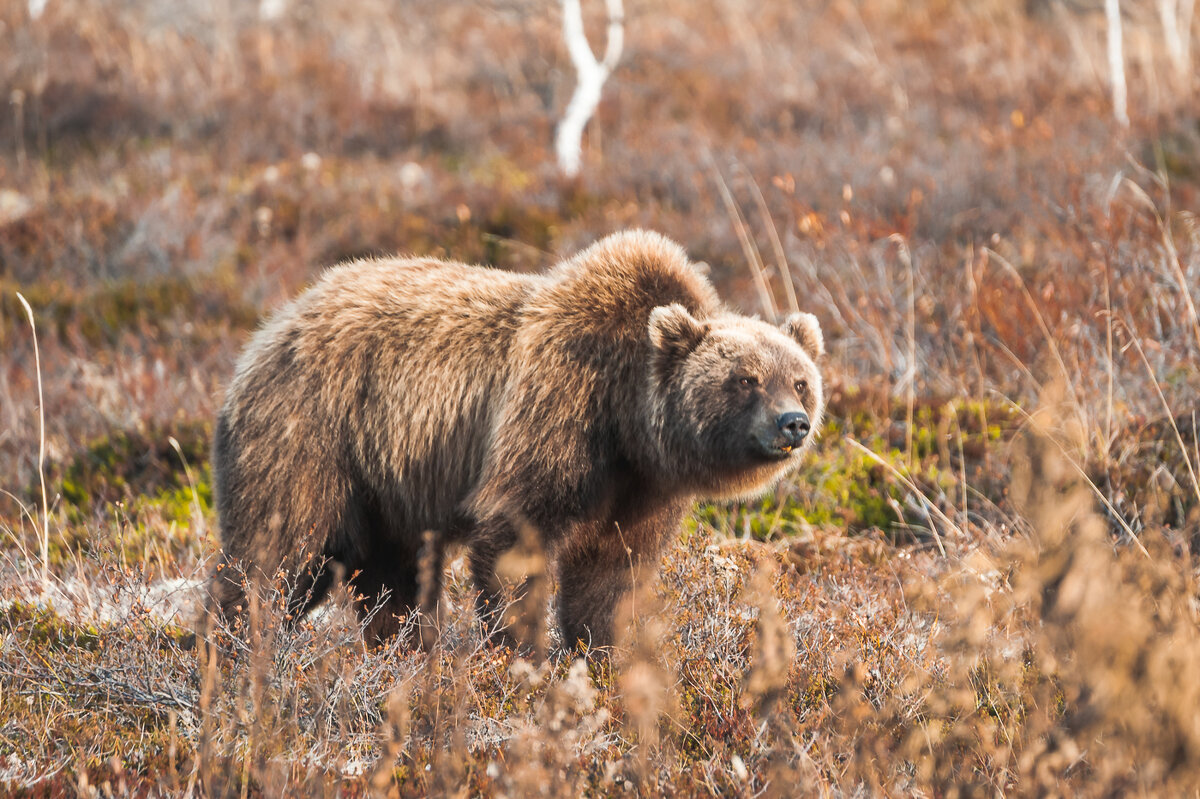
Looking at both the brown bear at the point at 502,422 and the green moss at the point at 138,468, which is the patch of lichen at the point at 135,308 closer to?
the green moss at the point at 138,468

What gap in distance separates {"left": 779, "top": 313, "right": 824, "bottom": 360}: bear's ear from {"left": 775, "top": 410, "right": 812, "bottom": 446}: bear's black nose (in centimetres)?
67

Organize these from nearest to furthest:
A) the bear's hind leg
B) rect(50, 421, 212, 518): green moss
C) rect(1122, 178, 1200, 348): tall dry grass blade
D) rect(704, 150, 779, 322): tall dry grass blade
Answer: the bear's hind leg < rect(1122, 178, 1200, 348): tall dry grass blade < rect(704, 150, 779, 322): tall dry grass blade < rect(50, 421, 212, 518): green moss

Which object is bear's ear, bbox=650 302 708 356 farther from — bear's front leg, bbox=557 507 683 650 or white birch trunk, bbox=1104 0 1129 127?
white birch trunk, bbox=1104 0 1129 127

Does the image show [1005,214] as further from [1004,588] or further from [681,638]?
[681,638]

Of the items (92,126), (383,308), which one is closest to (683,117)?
(92,126)

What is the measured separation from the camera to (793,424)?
3.79m

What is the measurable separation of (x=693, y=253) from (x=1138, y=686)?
301 inches

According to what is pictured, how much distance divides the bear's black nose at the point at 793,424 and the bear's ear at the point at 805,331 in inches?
26.3

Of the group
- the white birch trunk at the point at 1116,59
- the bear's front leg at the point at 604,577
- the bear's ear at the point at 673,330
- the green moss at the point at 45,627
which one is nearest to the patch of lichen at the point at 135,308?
the green moss at the point at 45,627

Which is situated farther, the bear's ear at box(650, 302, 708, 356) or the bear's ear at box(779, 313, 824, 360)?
the bear's ear at box(779, 313, 824, 360)

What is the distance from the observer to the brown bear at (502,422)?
3.90 m

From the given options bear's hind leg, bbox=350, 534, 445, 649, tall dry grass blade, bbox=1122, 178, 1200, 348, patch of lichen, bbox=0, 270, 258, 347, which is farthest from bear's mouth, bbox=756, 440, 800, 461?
patch of lichen, bbox=0, 270, 258, 347

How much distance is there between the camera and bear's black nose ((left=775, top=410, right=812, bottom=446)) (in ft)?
12.4

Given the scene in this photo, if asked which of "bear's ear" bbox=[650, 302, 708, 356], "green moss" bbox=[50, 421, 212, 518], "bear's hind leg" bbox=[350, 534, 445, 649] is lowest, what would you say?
"green moss" bbox=[50, 421, 212, 518]
